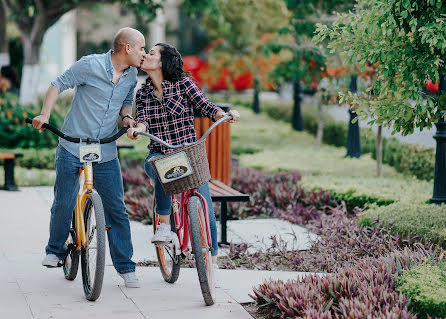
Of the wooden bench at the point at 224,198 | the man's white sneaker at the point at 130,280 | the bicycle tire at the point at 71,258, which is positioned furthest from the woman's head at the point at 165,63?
the wooden bench at the point at 224,198

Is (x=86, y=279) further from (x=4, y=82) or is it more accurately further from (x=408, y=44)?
(x=4, y=82)

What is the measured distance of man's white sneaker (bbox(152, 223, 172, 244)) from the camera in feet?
18.3

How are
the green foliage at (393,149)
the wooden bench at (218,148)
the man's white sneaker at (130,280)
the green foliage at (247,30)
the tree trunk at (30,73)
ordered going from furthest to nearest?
the green foliage at (247,30), the tree trunk at (30,73), the green foliage at (393,149), the wooden bench at (218,148), the man's white sneaker at (130,280)

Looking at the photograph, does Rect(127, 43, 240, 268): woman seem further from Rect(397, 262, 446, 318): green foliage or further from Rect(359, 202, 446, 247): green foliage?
Rect(359, 202, 446, 247): green foliage

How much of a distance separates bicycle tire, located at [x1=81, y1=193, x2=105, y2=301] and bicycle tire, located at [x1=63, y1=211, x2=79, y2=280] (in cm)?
16

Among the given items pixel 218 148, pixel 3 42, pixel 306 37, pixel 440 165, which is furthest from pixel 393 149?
pixel 3 42

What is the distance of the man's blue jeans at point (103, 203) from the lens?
557 centimetres

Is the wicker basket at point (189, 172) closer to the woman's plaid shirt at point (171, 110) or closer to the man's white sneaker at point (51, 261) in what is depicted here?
the woman's plaid shirt at point (171, 110)

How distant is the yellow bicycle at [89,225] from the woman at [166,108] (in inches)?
10.2

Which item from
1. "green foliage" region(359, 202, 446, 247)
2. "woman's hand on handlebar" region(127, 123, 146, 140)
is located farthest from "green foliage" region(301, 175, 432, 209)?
"woman's hand on handlebar" region(127, 123, 146, 140)

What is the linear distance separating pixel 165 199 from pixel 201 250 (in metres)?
0.62

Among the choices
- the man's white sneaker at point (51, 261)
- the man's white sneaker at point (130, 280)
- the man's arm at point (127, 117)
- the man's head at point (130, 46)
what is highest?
the man's head at point (130, 46)

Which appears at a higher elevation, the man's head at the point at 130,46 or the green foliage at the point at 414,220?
the man's head at the point at 130,46

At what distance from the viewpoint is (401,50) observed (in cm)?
646
